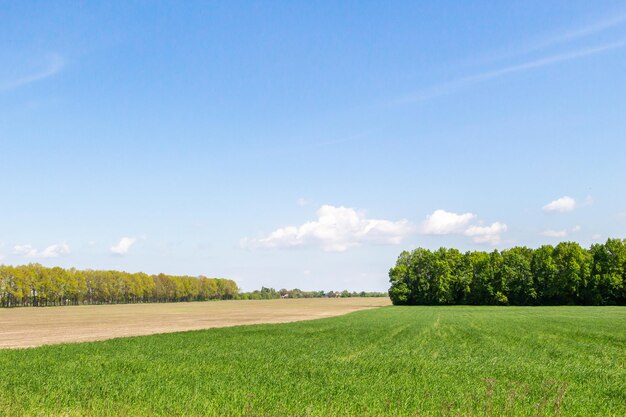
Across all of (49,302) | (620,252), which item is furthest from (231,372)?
(49,302)

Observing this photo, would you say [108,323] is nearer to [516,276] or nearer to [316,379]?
[316,379]

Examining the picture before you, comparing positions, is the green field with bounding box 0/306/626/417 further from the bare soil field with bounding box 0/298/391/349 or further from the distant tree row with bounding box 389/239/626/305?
the distant tree row with bounding box 389/239/626/305

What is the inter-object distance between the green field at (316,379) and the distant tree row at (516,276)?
99.7 meters

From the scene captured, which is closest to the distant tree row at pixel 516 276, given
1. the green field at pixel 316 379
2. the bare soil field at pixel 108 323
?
the bare soil field at pixel 108 323

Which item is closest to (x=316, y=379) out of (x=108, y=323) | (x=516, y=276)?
(x=108, y=323)

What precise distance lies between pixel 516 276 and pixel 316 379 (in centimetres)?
11883

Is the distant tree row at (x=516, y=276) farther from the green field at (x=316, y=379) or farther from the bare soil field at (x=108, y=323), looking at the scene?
the green field at (x=316, y=379)

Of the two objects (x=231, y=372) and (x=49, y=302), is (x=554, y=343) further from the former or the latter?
(x=49, y=302)

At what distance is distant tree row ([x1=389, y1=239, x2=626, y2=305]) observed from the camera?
396ft

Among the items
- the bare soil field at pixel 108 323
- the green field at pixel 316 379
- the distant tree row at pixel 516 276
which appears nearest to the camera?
the green field at pixel 316 379

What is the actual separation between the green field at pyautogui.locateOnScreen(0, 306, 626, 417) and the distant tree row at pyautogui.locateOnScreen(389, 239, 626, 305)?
9967cm

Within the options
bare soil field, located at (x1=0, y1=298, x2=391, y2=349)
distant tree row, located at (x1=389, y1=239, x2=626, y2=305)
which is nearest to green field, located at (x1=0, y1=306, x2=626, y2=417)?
bare soil field, located at (x1=0, y1=298, x2=391, y2=349)

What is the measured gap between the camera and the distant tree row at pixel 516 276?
396 feet

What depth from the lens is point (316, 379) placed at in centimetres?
1752
